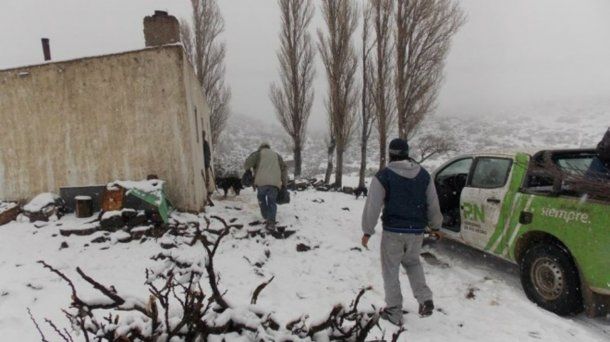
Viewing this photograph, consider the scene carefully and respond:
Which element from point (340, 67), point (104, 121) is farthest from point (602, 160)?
point (340, 67)

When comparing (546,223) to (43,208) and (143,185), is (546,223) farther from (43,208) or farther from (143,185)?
(43,208)

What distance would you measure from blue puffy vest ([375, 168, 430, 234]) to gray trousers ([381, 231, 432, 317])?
9cm

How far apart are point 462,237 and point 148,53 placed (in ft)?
20.7

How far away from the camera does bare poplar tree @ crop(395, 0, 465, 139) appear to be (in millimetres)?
14727

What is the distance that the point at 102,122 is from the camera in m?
7.52

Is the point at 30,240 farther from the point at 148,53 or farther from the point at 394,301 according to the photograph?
the point at 394,301

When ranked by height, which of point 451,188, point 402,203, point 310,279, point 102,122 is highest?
point 102,122

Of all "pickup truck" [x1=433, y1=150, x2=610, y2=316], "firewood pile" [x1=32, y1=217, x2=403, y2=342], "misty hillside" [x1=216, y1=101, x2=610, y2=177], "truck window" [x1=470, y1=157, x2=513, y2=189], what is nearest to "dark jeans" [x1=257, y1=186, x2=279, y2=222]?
"pickup truck" [x1=433, y1=150, x2=610, y2=316]

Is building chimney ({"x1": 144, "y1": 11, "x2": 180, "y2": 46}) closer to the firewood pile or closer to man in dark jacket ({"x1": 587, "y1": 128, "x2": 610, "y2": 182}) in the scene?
man in dark jacket ({"x1": 587, "y1": 128, "x2": 610, "y2": 182})

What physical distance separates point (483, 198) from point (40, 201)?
7.57m

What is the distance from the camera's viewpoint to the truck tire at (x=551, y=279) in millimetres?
3857

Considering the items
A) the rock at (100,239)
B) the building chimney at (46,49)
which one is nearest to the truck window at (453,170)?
the rock at (100,239)

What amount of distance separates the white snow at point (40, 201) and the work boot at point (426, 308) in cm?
682

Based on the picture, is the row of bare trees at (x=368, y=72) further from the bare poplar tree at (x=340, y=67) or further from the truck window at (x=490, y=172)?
the truck window at (x=490, y=172)
